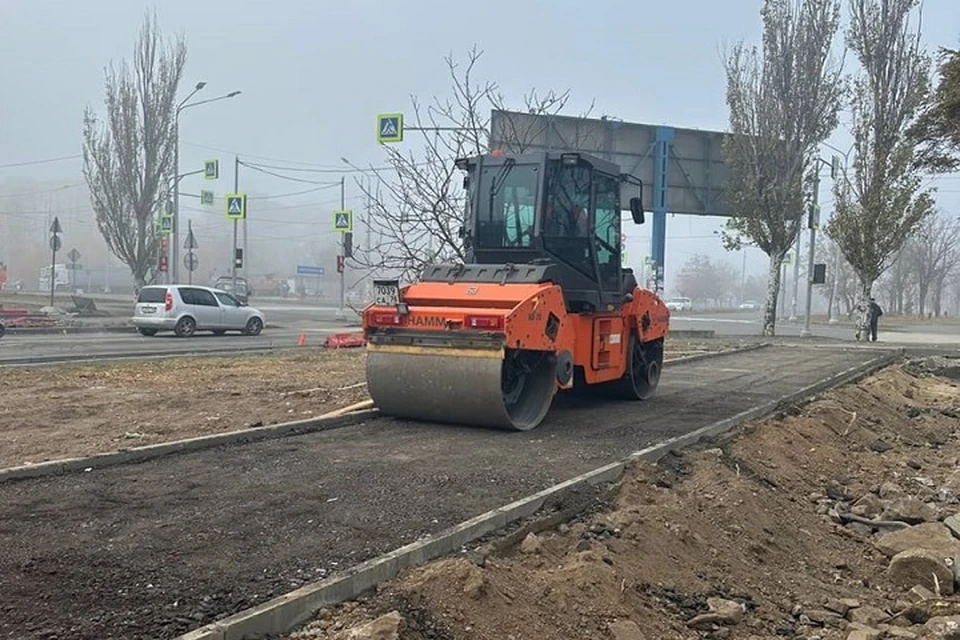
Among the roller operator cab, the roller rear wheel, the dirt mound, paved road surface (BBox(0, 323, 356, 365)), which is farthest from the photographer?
paved road surface (BBox(0, 323, 356, 365))

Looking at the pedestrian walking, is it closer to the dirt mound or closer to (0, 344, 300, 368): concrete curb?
(0, 344, 300, 368): concrete curb

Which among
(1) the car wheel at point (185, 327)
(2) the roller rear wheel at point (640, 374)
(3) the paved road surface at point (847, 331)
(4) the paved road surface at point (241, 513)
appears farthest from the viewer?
(3) the paved road surface at point (847, 331)

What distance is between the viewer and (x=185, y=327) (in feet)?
88.2

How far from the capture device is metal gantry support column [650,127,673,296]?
1217 inches

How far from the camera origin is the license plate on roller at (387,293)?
9.13 meters

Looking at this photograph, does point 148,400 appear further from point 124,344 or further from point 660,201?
point 660,201

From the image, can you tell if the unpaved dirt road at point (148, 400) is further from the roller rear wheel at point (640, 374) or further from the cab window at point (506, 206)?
the roller rear wheel at point (640, 374)

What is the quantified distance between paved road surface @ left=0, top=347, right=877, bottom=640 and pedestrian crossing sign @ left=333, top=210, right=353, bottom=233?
30.9 m

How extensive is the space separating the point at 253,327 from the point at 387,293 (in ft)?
69.7

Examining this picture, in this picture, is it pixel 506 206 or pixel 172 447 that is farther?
pixel 506 206

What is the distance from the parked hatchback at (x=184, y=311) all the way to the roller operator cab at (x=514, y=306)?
18.3 m

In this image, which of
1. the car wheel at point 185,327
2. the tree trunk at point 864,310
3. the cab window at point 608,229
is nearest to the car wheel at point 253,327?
the car wheel at point 185,327

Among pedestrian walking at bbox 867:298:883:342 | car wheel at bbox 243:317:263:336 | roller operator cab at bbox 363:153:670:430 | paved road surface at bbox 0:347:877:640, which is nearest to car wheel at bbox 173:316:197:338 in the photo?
car wheel at bbox 243:317:263:336

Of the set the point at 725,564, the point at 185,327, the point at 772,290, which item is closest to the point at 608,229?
the point at 725,564
